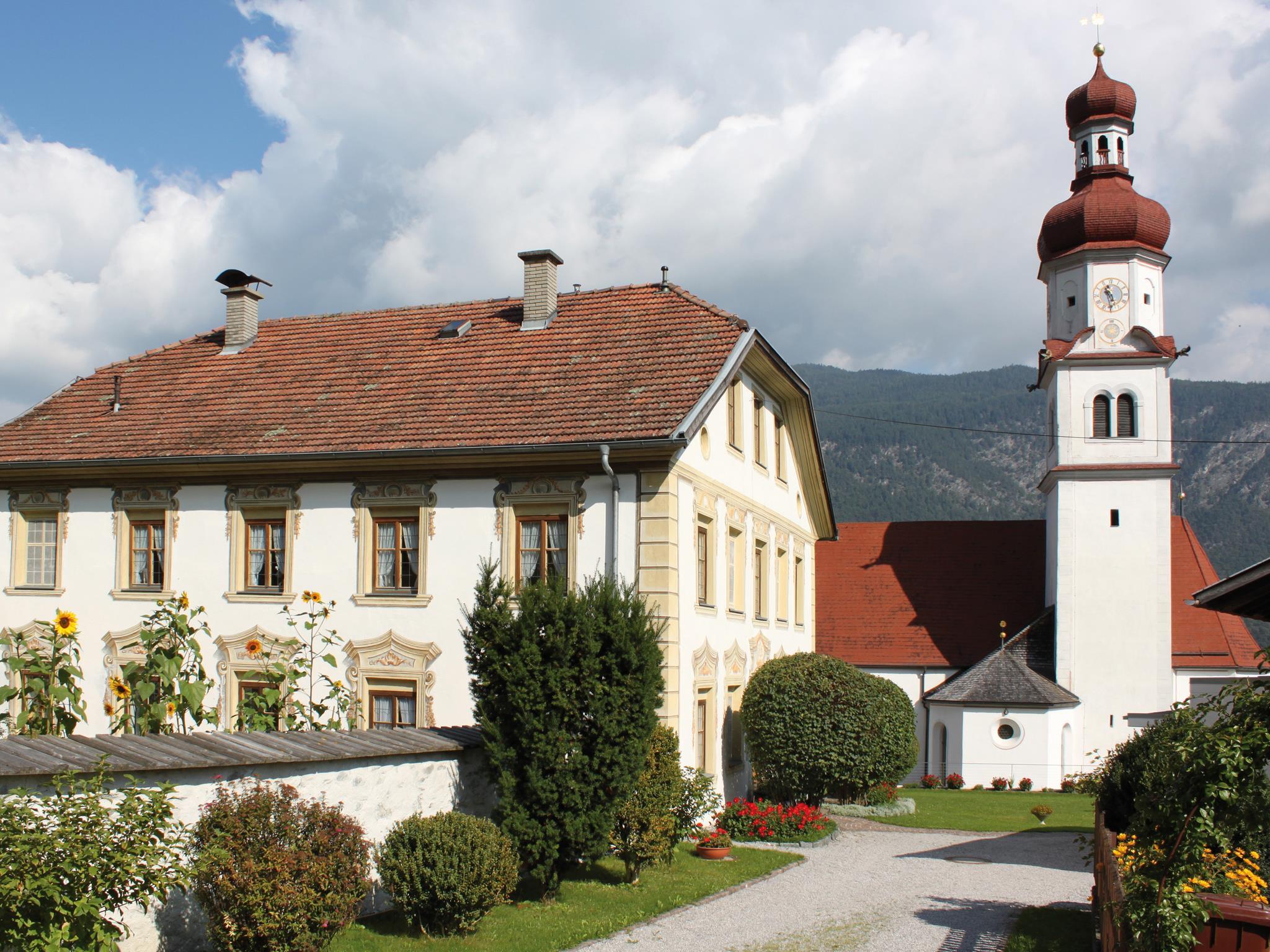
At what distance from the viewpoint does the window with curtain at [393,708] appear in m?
19.2

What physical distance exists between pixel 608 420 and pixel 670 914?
7374 millimetres

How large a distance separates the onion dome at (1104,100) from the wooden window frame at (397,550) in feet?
101

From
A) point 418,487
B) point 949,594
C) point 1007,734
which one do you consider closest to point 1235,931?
point 418,487

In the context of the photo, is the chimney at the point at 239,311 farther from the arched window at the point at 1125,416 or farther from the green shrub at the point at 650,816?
the arched window at the point at 1125,416

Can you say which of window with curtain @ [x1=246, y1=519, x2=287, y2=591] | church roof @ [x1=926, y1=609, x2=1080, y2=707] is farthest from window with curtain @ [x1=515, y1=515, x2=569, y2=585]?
church roof @ [x1=926, y1=609, x2=1080, y2=707]

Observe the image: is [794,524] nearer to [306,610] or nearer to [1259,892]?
[306,610]

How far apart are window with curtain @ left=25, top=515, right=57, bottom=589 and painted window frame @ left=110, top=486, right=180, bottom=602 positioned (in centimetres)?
138

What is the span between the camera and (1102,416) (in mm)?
39844

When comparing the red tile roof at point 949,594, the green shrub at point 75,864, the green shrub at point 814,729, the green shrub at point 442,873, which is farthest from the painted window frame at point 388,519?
the red tile roof at point 949,594

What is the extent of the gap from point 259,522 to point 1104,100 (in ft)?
105

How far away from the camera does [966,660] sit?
4094 centimetres

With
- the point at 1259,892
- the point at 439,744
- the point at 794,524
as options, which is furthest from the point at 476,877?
the point at 794,524

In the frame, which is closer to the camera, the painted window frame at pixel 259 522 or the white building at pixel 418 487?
the white building at pixel 418 487

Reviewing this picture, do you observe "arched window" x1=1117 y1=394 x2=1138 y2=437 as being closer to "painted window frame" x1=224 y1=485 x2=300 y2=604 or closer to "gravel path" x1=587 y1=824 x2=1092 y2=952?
"gravel path" x1=587 y1=824 x2=1092 y2=952
